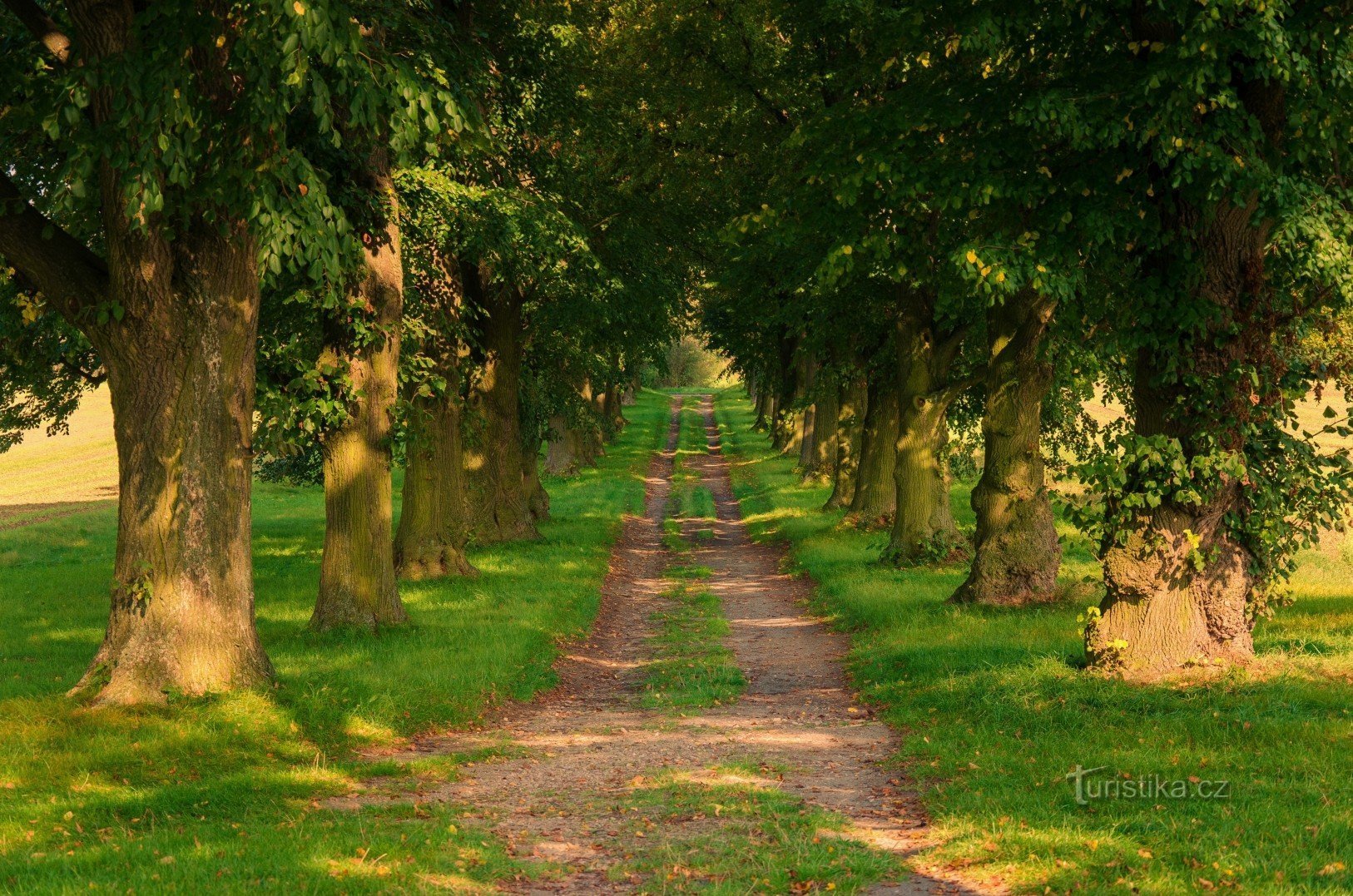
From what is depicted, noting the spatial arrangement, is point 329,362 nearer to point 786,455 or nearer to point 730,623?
point 730,623

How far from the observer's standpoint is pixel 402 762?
1019 centimetres

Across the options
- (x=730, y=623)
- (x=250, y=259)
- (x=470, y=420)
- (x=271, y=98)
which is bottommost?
(x=730, y=623)

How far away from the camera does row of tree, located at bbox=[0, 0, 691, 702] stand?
9.72m

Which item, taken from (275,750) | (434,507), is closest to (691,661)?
(275,750)

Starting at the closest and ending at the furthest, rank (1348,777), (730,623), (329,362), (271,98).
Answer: (1348,777), (271,98), (329,362), (730,623)

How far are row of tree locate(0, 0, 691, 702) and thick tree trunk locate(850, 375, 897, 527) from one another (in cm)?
666

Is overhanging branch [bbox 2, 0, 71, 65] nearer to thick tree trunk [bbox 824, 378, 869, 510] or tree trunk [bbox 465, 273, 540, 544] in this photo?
tree trunk [bbox 465, 273, 540, 544]

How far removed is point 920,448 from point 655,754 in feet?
42.9

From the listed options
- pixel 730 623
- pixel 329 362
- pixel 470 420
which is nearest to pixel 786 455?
pixel 470 420

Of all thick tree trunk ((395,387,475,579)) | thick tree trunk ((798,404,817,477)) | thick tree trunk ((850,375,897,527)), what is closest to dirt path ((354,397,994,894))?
thick tree trunk ((395,387,475,579))

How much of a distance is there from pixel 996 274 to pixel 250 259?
6.93 m

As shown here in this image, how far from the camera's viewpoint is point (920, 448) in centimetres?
2234

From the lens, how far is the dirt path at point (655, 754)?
786cm

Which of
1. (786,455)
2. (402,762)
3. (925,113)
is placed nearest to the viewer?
(402,762)
